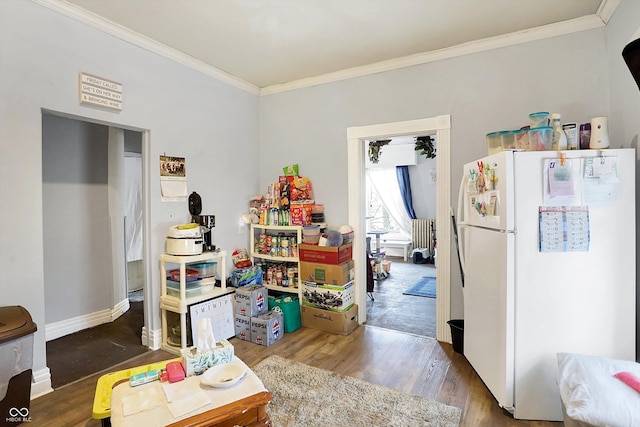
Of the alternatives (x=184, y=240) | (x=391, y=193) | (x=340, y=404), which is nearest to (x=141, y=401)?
(x=340, y=404)

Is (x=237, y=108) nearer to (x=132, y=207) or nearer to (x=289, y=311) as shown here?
(x=132, y=207)

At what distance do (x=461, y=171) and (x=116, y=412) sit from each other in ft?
9.42

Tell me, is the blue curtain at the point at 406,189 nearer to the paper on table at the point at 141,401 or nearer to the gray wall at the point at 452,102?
the gray wall at the point at 452,102

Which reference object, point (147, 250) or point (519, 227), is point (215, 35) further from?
point (519, 227)

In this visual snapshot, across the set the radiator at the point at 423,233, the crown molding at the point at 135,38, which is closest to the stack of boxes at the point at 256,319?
the crown molding at the point at 135,38

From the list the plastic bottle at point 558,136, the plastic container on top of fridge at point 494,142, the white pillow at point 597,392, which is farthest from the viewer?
the plastic container on top of fridge at point 494,142

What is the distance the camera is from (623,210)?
181 cm

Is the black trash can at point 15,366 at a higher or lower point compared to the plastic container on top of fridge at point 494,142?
lower

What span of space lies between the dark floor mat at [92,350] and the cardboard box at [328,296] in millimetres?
1541

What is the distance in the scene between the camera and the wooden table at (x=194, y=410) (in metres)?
1.22

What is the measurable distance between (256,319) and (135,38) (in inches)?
103

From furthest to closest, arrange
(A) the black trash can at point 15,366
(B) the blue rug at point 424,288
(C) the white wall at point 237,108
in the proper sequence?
1. (B) the blue rug at point 424,288
2. (C) the white wall at point 237,108
3. (A) the black trash can at point 15,366

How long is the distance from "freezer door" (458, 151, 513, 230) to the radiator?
4793 mm

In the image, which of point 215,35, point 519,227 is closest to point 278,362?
point 519,227
